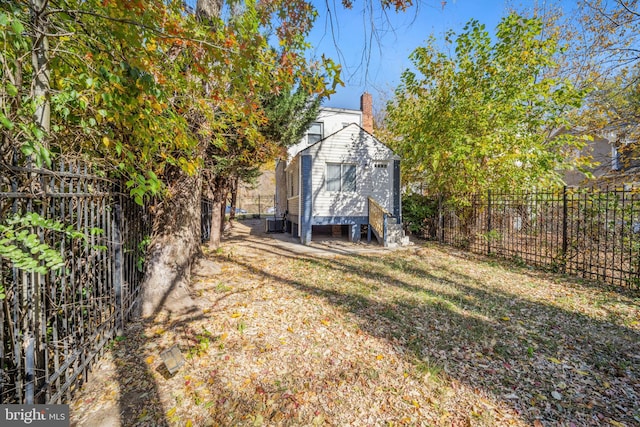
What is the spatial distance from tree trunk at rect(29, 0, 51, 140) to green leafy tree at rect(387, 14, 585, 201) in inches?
351

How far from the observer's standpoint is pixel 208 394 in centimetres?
270

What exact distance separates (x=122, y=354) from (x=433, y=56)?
12224 mm

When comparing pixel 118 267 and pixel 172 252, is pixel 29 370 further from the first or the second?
pixel 172 252

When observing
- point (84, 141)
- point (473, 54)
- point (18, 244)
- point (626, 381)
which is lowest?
point (626, 381)

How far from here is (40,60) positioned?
2.07m

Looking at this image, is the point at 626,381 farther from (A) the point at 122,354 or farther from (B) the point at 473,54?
(B) the point at 473,54

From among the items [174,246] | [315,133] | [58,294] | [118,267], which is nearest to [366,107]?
[315,133]

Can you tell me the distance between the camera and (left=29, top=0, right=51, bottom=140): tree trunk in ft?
6.41

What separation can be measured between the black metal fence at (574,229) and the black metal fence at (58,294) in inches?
348

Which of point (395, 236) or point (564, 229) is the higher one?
point (564, 229)

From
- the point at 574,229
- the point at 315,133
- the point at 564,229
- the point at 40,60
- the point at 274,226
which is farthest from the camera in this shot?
the point at 315,133

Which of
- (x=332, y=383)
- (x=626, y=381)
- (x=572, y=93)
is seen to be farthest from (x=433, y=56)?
(x=332, y=383)

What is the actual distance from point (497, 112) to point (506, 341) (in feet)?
25.6

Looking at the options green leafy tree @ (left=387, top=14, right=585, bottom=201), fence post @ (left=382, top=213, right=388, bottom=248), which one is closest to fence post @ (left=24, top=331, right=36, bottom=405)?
green leafy tree @ (left=387, top=14, right=585, bottom=201)
